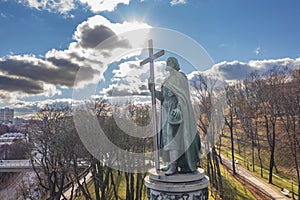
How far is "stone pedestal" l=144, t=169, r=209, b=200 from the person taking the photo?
4766 mm

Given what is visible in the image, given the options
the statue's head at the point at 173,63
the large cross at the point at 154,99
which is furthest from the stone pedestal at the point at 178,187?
the statue's head at the point at 173,63

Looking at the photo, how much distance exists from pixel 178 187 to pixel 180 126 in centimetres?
130

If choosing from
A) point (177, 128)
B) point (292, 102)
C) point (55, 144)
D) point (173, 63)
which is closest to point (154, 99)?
point (177, 128)

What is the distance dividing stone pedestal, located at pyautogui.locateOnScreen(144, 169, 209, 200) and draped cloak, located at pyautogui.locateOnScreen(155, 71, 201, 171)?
0.42 metres

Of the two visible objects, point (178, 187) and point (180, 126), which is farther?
point (180, 126)

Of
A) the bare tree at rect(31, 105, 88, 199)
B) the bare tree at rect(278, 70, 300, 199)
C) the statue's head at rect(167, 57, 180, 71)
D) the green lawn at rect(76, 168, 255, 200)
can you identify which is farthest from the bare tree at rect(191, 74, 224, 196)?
the statue's head at rect(167, 57, 180, 71)

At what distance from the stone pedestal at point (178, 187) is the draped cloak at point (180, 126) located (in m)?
0.42

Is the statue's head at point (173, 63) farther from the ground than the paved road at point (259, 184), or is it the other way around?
the statue's head at point (173, 63)

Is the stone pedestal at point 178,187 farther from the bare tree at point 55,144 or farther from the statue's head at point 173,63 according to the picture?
the bare tree at point 55,144

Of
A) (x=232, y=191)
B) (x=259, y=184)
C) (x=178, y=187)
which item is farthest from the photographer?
(x=259, y=184)

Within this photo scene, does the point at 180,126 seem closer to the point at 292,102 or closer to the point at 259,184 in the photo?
the point at 292,102

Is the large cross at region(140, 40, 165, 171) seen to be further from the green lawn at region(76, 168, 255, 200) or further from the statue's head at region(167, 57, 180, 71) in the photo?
the green lawn at region(76, 168, 255, 200)

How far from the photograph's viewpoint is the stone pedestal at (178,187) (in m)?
4.77

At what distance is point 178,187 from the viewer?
4.74 metres
